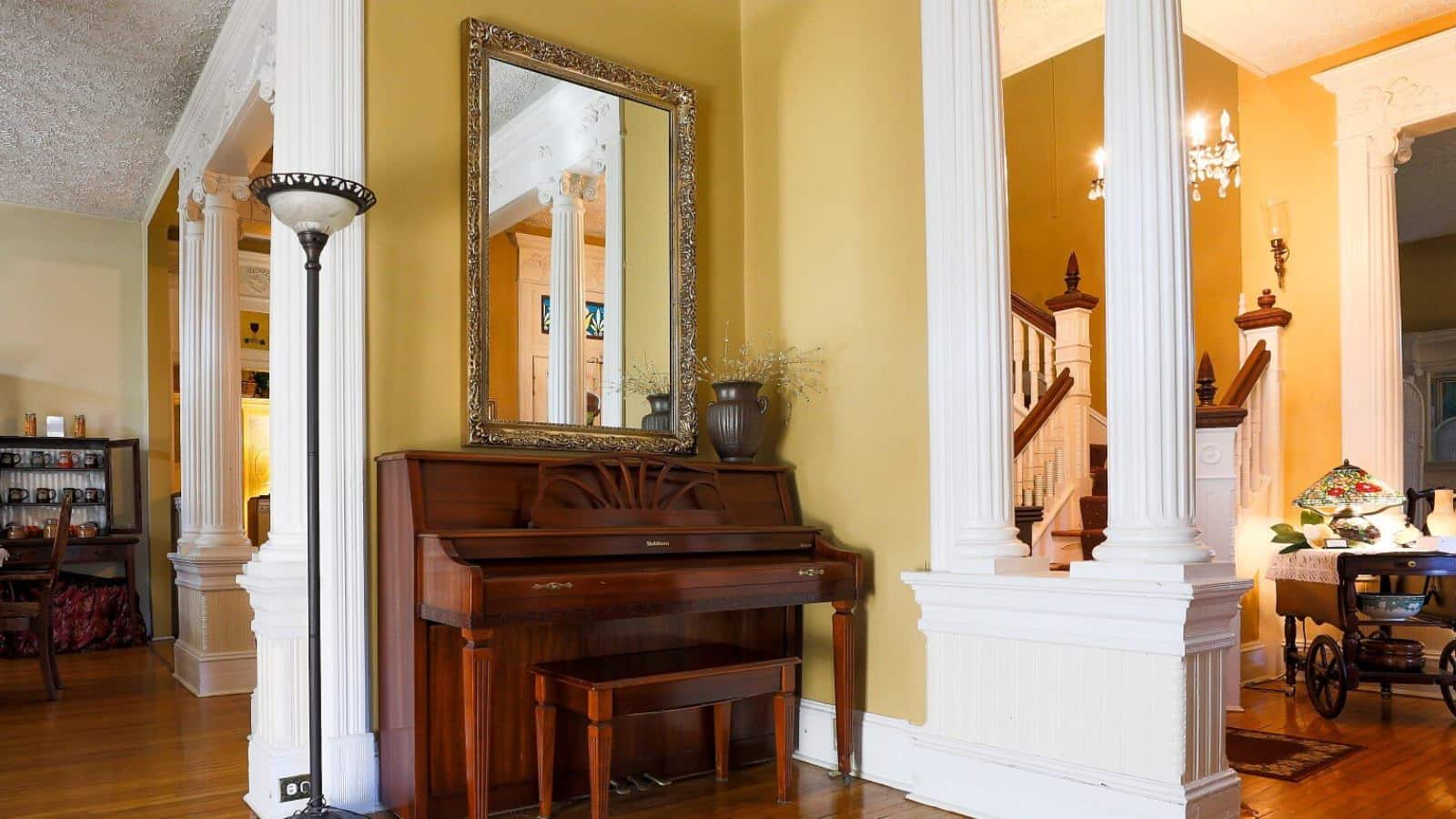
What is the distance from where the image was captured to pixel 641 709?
328 cm

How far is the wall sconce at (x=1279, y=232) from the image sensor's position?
6.65 meters

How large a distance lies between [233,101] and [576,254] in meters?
2.65

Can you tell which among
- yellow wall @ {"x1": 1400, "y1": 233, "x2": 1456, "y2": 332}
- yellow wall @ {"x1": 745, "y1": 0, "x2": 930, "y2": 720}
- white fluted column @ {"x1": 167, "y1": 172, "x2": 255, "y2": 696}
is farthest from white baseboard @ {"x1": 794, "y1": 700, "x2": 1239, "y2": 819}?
yellow wall @ {"x1": 1400, "y1": 233, "x2": 1456, "y2": 332}

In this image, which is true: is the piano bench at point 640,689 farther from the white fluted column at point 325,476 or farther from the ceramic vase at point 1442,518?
the ceramic vase at point 1442,518

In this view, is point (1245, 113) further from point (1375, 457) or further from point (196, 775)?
point (196, 775)

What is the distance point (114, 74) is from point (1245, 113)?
708 cm

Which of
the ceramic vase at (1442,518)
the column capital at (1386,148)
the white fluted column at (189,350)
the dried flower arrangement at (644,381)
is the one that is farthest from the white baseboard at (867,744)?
the column capital at (1386,148)

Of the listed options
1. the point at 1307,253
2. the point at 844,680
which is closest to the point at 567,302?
the point at 844,680

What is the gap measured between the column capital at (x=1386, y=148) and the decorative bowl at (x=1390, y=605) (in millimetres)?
2754

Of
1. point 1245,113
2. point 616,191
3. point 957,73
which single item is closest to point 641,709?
point 616,191

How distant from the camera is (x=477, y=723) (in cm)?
314

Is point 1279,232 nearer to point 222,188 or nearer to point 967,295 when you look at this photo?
point 967,295

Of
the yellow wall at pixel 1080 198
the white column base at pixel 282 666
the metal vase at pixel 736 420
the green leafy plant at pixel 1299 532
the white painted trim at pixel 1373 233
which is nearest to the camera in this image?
the white column base at pixel 282 666

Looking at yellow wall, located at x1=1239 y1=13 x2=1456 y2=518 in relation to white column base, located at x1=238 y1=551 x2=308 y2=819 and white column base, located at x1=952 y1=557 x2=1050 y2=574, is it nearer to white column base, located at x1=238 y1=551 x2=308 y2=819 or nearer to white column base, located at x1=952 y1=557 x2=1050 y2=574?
white column base, located at x1=952 y1=557 x2=1050 y2=574
